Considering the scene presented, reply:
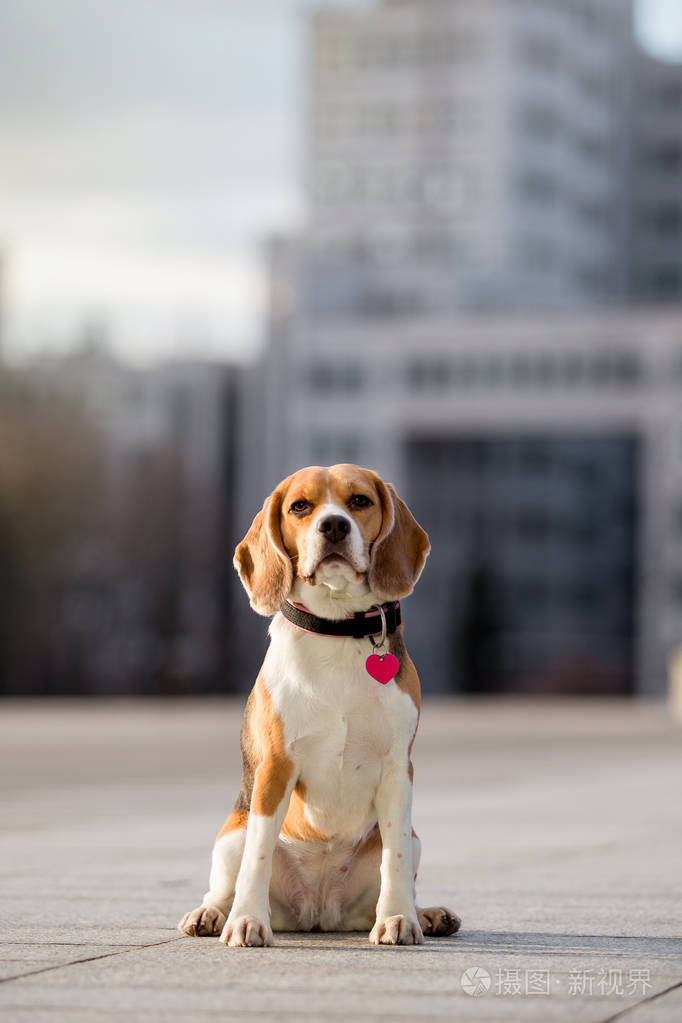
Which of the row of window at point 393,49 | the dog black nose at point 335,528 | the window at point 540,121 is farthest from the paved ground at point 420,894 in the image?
the row of window at point 393,49

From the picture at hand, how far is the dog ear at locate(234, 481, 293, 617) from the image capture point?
612 centimetres

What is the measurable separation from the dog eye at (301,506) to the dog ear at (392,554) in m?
0.24

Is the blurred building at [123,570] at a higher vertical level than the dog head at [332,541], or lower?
lower

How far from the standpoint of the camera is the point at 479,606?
11056cm

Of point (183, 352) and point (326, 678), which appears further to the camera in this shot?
point (183, 352)

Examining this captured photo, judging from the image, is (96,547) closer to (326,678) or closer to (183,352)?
(183,352)

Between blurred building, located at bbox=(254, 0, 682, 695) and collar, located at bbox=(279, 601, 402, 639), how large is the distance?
309 feet

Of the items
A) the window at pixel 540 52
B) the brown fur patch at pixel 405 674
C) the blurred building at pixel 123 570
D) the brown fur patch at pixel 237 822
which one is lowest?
the blurred building at pixel 123 570

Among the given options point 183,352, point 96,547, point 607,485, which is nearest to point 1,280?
point 96,547

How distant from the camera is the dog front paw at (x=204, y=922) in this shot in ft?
20.6

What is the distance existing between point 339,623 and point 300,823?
0.64 meters

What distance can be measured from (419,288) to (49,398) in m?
32.3

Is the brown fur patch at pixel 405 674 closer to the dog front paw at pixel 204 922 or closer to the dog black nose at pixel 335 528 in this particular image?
the dog black nose at pixel 335 528

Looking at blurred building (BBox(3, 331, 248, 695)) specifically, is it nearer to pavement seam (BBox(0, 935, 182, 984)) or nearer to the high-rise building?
the high-rise building
